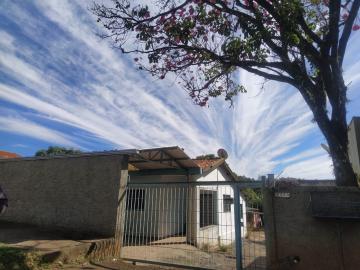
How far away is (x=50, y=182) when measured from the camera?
33.9ft

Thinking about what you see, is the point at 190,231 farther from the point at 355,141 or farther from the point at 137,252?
the point at 355,141

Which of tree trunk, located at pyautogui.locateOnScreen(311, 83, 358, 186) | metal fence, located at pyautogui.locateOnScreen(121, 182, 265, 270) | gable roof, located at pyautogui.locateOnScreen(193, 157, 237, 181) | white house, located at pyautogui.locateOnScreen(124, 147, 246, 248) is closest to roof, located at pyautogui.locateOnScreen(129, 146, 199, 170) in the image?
white house, located at pyautogui.locateOnScreen(124, 147, 246, 248)

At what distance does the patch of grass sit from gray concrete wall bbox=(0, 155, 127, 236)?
2556mm

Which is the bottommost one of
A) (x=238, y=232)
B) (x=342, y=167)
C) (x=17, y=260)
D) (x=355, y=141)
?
(x=17, y=260)

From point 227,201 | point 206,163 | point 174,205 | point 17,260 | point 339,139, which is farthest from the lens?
point 206,163

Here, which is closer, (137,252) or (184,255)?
(184,255)

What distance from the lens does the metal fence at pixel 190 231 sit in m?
7.26

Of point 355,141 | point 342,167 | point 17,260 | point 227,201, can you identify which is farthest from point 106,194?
point 355,141

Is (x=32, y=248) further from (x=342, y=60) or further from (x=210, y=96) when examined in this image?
(x=342, y=60)

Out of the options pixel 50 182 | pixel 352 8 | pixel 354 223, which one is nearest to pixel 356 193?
pixel 354 223

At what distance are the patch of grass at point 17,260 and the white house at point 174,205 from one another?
3.25 metres

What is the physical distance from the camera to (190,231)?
10047mm

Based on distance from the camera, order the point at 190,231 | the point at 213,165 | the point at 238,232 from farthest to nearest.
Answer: the point at 213,165
the point at 190,231
the point at 238,232

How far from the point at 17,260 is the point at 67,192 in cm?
386
